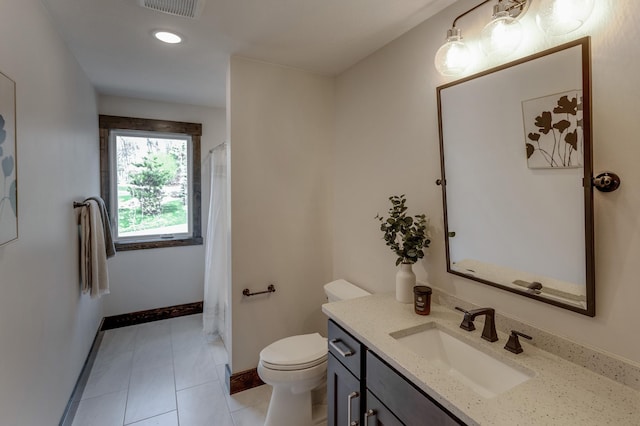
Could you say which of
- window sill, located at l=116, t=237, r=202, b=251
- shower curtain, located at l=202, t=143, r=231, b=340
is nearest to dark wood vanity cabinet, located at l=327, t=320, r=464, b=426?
shower curtain, located at l=202, t=143, r=231, b=340

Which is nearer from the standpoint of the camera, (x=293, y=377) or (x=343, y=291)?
(x=293, y=377)

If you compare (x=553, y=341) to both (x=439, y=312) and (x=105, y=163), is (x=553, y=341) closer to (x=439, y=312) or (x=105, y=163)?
(x=439, y=312)

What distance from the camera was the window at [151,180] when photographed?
10.3 ft

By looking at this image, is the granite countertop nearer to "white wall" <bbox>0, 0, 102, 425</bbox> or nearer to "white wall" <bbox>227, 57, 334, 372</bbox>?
"white wall" <bbox>227, 57, 334, 372</bbox>

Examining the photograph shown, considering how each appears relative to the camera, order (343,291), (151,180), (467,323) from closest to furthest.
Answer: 1. (467,323)
2. (343,291)
3. (151,180)

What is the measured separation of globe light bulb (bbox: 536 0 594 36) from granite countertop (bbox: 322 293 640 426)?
1145 millimetres

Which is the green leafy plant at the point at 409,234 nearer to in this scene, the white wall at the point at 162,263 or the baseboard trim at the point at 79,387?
the baseboard trim at the point at 79,387

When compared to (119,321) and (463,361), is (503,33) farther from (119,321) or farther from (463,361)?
(119,321)

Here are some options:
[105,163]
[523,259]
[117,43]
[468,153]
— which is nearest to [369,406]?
[523,259]

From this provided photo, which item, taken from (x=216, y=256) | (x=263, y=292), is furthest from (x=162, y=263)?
(x=263, y=292)

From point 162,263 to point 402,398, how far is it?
10.1 ft

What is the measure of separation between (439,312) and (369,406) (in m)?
0.55

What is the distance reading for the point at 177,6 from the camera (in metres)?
1.52

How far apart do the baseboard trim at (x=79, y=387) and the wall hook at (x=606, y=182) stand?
2847mm
